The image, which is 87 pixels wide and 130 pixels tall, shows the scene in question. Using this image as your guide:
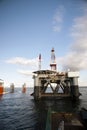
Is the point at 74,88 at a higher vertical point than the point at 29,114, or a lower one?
Answer: higher

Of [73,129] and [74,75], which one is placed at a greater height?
[74,75]

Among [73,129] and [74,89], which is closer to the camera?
[73,129]

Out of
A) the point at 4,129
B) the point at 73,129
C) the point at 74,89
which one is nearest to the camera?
the point at 73,129

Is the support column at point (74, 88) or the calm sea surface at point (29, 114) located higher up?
the support column at point (74, 88)

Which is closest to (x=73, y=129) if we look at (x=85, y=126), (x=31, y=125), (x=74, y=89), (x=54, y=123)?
(x=85, y=126)

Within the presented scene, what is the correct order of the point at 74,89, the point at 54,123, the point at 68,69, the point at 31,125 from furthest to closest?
the point at 68,69, the point at 74,89, the point at 31,125, the point at 54,123

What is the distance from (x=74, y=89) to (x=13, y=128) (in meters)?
25.9

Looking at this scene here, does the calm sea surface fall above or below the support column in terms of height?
below

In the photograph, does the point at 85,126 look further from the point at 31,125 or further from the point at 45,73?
the point at 45,73

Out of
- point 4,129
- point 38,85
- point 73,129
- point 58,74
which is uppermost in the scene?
point 58,74

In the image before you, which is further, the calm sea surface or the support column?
the support column

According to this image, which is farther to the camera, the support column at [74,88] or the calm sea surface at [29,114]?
the support column at [74,88]

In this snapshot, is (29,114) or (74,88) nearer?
(29,114)

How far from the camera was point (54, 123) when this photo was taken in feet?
53.7
